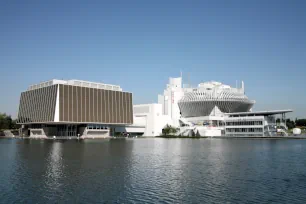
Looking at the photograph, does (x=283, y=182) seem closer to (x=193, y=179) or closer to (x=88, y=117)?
(x=193, y=179)

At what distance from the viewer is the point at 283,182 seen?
3253 cm

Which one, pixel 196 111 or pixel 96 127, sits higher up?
pixel 196 111

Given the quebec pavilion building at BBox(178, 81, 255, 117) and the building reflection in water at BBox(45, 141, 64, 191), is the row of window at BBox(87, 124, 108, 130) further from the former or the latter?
the building reflection in water at BBox(45, 141, 64, 191)

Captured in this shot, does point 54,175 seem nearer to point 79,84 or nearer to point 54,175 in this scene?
point 54,175

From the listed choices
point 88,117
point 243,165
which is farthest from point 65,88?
point 243,165

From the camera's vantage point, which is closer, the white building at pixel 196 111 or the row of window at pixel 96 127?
the row of window at pixel 96 127

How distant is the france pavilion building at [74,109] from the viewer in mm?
141375

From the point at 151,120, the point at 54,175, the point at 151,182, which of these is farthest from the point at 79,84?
the point at 151,182

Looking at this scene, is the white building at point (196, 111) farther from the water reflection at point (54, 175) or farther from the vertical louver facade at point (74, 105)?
the water reflection at point (54, 175)

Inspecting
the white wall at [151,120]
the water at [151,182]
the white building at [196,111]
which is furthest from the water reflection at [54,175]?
the white wall at [151,120]

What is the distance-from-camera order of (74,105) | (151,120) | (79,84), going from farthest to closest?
1. (151,120)
2. (79,84)
3. (74,105)

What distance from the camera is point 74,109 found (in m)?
144

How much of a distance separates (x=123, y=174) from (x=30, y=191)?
1112 centimetres

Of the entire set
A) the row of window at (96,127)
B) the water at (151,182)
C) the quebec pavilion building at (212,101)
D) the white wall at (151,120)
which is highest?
the quebec pavilion building at (212,101)
